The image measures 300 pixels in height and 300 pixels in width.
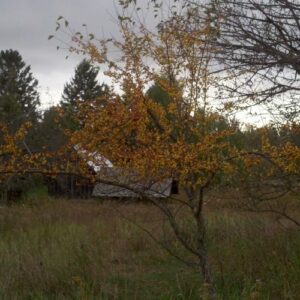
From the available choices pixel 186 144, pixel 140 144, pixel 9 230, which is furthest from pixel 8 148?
pixel 9 230

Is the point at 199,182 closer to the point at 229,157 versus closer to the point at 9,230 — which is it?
the point at 229,157

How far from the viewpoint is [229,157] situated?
6254 mm

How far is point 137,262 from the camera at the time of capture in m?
9.48

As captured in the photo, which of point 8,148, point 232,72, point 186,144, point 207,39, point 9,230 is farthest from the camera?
point 9,230

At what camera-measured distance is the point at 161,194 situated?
636 cm

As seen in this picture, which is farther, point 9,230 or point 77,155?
point 9,230

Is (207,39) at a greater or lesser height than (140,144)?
greater

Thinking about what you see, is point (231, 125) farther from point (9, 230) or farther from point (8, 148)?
point (9, 230)

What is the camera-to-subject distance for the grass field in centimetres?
667

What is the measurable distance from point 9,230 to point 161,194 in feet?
25.1

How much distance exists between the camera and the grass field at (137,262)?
667 centimetres

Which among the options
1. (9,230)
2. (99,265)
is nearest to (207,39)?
(99,265)

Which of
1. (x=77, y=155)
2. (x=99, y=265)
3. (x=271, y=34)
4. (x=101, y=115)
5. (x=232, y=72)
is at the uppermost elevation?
(x=271, y=34)

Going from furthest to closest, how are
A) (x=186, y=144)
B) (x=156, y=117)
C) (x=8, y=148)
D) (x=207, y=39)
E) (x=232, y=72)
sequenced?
1. (x=232, y=72)
2. (x=207, y=39)
3. (x=156, y=117)
4. (x=186, y=144)
5. (x=8, y=148)
